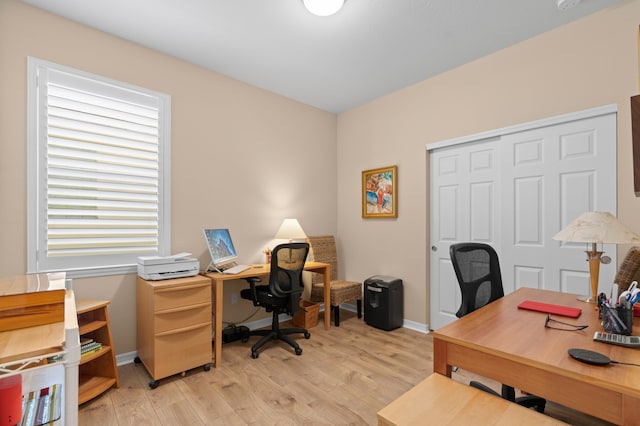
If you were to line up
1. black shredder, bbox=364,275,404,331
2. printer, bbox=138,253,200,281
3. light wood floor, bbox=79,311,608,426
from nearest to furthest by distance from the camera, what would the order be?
light wood floor, bbox=79,311,608,426, printer, bbox=138,253,200,281, black shredder, bbox=364,275,404,331

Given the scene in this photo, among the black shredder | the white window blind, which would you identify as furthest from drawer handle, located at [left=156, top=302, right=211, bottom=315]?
the black shredder

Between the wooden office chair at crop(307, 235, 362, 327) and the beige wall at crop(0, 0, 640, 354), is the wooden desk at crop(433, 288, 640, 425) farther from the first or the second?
the wooden office chair at crop(307, 235, 362, 327)

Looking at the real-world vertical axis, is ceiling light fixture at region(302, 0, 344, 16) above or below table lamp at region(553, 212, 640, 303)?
above

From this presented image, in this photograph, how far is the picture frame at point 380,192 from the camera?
3.70 metres

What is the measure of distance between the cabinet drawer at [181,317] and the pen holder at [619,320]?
2.51 metres

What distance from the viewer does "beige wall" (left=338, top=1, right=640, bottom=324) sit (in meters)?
2.23

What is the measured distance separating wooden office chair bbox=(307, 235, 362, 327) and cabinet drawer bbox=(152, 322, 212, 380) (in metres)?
1.53

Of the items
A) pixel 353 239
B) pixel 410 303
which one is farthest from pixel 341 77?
pixel 410 303

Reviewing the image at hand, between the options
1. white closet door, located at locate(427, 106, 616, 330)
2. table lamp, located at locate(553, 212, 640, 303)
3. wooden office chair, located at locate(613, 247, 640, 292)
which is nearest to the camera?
table lamp, located at locate(553, 212, 640, 303)

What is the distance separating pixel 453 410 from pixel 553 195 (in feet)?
7.56

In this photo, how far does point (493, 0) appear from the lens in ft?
7.08

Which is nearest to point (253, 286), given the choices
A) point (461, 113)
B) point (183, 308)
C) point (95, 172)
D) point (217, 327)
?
point (217, 327)

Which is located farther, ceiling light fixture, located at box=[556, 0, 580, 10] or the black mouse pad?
ceiling light fixture, located at box=[556, 0, 580, 10]

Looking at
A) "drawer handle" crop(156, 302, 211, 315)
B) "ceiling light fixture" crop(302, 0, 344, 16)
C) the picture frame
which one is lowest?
"drawer handle" crop(156, 302, 211, 315)
